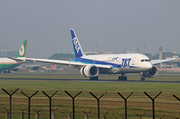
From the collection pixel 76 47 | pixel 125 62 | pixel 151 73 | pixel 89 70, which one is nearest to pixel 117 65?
pixel 125 62

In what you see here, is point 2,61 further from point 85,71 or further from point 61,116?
point 61,116

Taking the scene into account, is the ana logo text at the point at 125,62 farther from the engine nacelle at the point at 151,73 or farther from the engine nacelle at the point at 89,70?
the engine nacelle at the point at 89,70

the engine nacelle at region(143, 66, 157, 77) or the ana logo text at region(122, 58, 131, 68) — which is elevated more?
the ana logo text at region(122, 58, 131, 68)

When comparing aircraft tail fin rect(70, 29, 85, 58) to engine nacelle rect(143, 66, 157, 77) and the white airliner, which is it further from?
engine nacelle rect(143, 66, 157, 77)

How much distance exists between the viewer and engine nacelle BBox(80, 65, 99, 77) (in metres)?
59.4

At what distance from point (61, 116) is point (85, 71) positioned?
125ft

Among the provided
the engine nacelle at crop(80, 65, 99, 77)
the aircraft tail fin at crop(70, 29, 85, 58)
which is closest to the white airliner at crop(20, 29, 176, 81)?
the engine nacelle at crop(80, 65, 99, 77)

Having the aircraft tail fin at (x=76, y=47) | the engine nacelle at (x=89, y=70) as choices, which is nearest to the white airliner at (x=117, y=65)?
the engine nacelle at (x=89, y=70)

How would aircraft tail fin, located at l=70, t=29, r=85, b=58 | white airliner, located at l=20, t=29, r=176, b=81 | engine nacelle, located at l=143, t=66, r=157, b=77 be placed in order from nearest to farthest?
1. white airliner, located at l=20, t=29, r=176, b=81
2. engine nacelle, located at l=143, t=66, r=157, b=77
3. aircraft tail fin, located at l=70, t=29, r=85, b=58

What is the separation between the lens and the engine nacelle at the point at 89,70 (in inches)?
2339

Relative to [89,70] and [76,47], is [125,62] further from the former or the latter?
[76,47]

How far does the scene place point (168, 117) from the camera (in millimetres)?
19812

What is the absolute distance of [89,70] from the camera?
5938 cm

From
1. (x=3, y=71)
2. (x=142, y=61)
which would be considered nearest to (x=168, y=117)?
(x=142, y=61)
